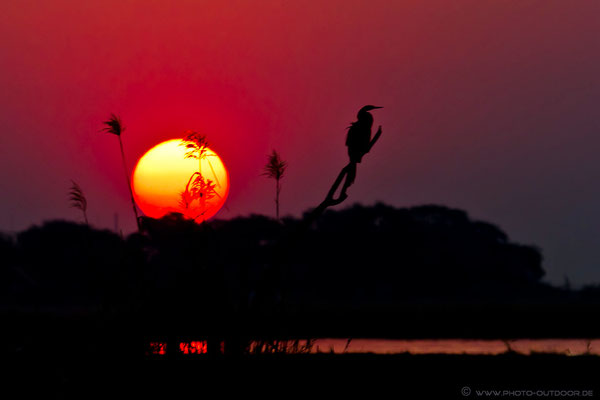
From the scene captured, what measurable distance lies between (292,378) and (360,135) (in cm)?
246

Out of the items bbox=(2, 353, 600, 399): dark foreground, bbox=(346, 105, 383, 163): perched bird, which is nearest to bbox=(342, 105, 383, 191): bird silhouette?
bbox=(346, 105, 383, 163): perched bird

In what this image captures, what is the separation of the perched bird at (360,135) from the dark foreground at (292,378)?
2202 mm

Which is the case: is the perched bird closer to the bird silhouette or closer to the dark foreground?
the bird silhouette

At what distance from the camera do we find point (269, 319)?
10211 mm

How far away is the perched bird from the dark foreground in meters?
2.20

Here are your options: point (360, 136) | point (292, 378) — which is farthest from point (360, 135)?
point (292, 378)

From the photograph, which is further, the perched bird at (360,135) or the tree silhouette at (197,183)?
the tree silhouette at (197,183)

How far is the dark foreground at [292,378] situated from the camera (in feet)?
28.9

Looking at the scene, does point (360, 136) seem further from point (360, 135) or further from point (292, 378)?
point (292, 378)

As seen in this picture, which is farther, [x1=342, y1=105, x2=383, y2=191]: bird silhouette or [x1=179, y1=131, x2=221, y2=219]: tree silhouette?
[x1=179, y1=131, x2=221, y2=219]: tree silhouette

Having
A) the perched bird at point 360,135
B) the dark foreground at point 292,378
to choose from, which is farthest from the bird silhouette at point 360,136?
the dark foreground at point 292,378

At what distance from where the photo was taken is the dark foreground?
8805mm

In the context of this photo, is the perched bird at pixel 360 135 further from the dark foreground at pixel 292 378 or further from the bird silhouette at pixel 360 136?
the dark foreground at pixel 292 378

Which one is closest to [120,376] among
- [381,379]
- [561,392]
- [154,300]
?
[154,300]
